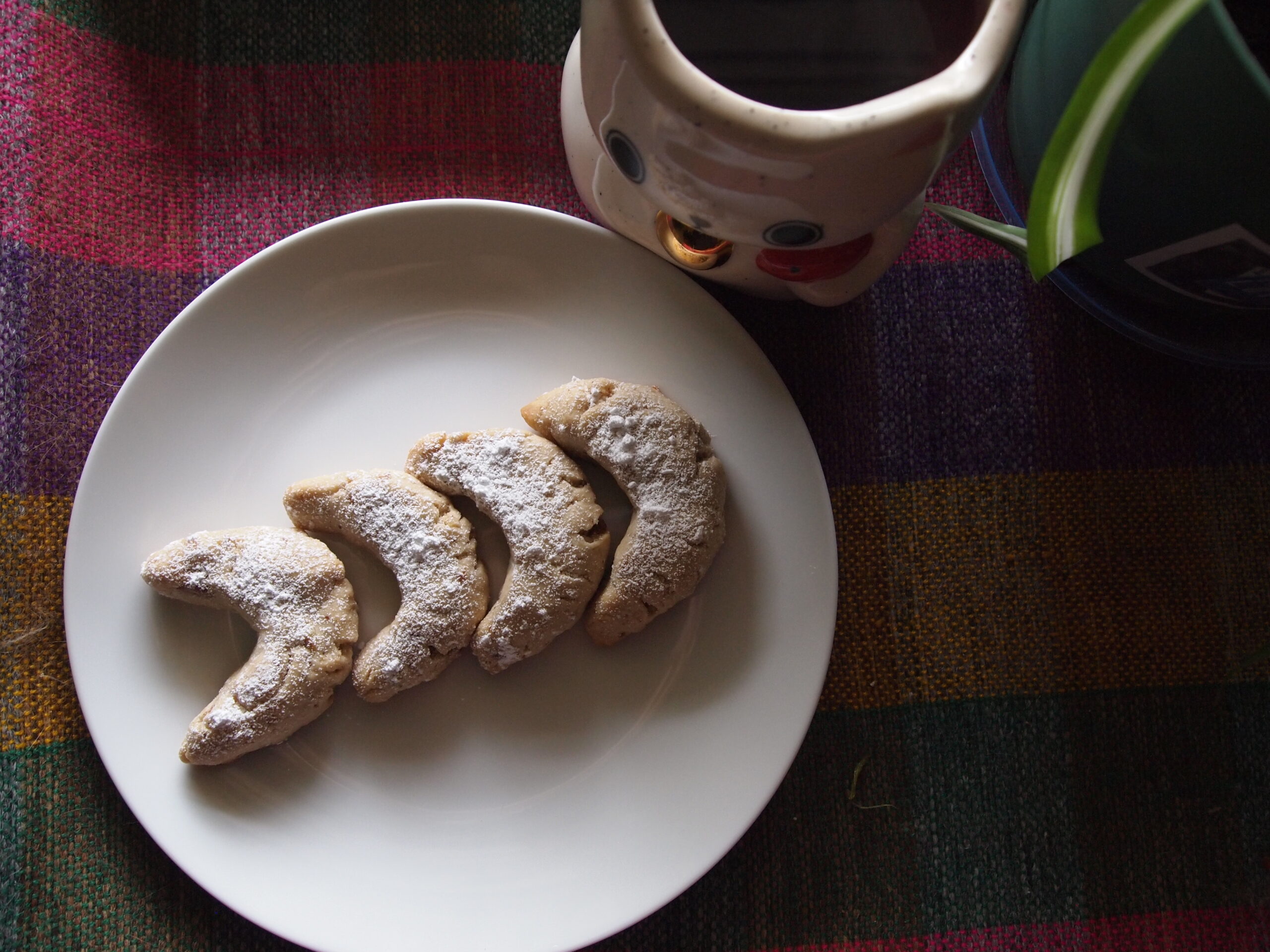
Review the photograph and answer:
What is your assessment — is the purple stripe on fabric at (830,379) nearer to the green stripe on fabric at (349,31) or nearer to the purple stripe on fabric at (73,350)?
the green stripe on fabric at (349,31)

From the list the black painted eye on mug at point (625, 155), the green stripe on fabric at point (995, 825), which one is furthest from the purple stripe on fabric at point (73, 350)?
the green stripe on fabric at point (995, 825)

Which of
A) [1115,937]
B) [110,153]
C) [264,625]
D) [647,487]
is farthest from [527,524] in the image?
[1115,937]

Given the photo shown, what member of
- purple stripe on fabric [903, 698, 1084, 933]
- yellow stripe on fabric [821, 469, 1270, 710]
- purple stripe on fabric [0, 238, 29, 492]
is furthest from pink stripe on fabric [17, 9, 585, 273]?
purple stripe on fabric [903, 698, 1084, 933]

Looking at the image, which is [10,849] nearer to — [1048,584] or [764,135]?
[764,135]

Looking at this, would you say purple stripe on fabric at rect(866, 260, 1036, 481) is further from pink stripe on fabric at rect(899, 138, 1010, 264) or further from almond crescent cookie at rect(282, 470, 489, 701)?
almond crescent cookie at rect(282, 470, 489, 701)

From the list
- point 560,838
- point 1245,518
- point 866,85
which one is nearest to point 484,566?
point 560,838

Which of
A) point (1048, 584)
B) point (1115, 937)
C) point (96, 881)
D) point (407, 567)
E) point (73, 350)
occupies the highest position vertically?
point (73, 350)
